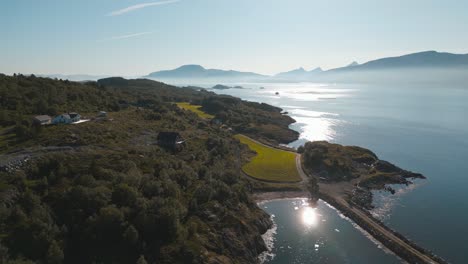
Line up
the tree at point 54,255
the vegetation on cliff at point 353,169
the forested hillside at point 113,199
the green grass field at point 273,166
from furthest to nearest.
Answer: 1. the vegetation on cliff at point 353,169
2. the green grass field at point 273,166
3. the forested hillside at point 113,199
4. the tree at point 54,255

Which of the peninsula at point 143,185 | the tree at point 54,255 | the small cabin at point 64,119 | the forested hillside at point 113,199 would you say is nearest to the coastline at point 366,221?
the peninsula at point 143,185

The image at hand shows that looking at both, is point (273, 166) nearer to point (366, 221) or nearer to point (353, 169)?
point (353, 169)

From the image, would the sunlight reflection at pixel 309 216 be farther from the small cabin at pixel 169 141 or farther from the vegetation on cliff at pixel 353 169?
the small cabin at pixel 169 141

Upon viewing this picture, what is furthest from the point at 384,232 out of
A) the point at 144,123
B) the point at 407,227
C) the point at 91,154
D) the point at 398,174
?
the point at 144,123

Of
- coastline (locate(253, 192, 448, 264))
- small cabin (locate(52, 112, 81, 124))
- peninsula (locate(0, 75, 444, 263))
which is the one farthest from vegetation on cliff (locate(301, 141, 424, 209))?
small cabin (locate(52, 112, 81, 124))

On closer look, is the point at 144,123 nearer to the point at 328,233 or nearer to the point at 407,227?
the point at 328,233

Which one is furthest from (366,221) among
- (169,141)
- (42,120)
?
(42,120)
